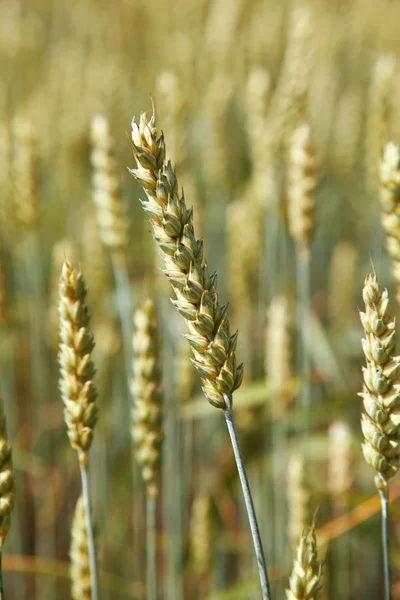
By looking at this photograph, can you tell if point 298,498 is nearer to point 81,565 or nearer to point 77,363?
point 81,565

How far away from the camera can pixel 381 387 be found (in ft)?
2.22

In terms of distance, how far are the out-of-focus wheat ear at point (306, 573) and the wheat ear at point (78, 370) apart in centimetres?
25

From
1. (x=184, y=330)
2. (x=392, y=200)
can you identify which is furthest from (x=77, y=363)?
(x=184, y=330)

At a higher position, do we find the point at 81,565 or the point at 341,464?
the point at 341,464

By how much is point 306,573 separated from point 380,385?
0.65 feet

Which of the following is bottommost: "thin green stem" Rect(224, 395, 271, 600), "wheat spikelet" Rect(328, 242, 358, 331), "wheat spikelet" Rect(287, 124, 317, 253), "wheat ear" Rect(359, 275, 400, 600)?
"thin green stem" Rect(224, 395, 271, 600)

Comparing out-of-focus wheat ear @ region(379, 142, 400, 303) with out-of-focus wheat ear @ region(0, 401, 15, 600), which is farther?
out-of-focus wheat ear @ region(379, 142, 400, 303)

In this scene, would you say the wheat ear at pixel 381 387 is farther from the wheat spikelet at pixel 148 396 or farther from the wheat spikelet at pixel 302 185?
the wheat spikelet at pixel 302 185

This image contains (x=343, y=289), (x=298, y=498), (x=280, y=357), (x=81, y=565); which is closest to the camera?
(x=81, y=565)

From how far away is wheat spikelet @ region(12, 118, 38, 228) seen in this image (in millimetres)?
1590

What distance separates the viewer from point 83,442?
77 centimetres

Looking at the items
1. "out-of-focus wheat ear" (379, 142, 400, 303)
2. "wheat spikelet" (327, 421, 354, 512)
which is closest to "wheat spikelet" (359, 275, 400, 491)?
"out-of-focus wheat ear" (379, 142, 400, 303)

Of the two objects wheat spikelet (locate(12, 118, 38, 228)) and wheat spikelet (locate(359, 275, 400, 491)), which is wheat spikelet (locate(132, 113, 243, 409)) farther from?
wheat spikelet (locate(12, 118, 38, 228))

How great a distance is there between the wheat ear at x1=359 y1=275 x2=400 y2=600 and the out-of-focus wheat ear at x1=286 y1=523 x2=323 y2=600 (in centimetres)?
9
